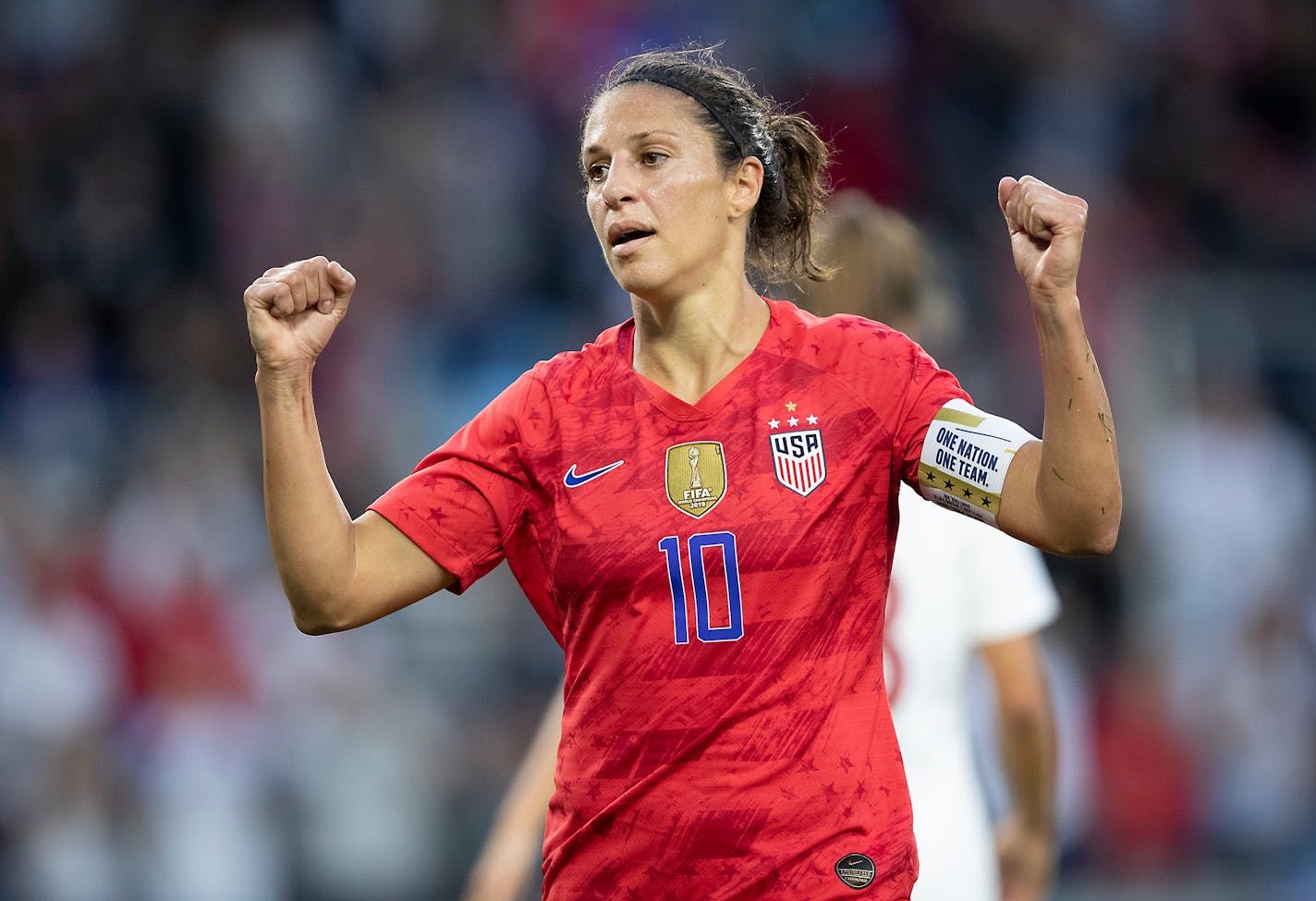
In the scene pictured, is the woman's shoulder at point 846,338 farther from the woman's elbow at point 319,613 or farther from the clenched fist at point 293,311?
the woman's elbow at point 319,613

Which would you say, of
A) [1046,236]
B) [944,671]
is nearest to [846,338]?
[1046,236]

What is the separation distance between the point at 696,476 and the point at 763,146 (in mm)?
691

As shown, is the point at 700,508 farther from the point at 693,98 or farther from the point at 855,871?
the point at 693,98

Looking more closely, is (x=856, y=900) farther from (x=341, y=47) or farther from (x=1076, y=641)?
(x=341, y=47)

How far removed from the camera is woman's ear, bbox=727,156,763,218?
3.08 metres

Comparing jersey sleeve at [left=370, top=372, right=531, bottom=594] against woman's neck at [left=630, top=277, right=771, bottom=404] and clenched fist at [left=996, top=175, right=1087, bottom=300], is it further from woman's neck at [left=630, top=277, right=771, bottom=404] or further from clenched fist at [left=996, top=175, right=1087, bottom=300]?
clenched fist at [left=996, top=175, right=1087, bottom=300]

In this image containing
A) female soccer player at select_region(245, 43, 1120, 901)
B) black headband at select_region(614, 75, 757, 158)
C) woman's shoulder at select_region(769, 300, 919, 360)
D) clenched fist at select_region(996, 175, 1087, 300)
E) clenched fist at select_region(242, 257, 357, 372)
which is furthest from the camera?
→ black headband at select_region(614, 75, 757, 158)

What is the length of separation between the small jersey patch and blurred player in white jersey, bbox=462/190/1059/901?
107cm

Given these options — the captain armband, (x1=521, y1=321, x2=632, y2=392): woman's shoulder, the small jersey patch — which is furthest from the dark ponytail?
the small jersey patch

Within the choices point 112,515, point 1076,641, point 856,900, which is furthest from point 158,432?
point 856,900

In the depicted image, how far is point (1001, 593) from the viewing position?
4.12 meters

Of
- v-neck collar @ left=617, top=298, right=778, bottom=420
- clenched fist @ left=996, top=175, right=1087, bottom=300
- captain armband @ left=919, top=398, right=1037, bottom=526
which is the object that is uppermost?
clenched fist @ left=996, top=175, right=1087, bottom=300

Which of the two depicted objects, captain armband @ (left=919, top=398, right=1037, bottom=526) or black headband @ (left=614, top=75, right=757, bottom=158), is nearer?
captain armband @ (left=919, top=398, right=1037, bottom=526)

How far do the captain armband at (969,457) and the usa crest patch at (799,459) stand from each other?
6.5 inches
